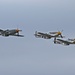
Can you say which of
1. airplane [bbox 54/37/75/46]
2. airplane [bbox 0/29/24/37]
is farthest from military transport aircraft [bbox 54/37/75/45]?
airplane [bbox 0/29/24/37]

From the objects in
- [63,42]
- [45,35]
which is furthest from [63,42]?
[45,35]

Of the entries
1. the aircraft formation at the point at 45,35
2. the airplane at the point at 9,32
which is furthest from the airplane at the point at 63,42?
the airplane at the point at 9,32

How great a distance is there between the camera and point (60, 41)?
87.4m

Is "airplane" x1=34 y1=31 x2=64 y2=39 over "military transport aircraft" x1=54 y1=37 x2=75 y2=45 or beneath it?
over

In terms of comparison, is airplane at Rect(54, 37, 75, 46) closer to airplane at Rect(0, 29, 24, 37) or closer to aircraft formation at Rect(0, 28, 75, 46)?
aircraft formation at Rect(0, 28, 75, 46)

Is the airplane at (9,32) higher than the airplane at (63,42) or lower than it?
higher

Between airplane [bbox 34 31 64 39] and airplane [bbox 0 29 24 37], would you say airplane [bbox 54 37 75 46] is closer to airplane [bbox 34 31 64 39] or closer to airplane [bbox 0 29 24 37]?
airplane [bbox 34 31 64 39]

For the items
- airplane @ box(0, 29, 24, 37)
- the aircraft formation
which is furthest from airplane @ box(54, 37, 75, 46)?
airplane @ box(0, 29, 24, 37)

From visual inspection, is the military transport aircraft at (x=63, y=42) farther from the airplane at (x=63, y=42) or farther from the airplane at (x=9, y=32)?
the airplane at (x=9, y=32)

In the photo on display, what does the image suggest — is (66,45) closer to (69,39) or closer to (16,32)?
(69,39)

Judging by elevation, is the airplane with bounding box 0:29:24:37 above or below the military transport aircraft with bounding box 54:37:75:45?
above

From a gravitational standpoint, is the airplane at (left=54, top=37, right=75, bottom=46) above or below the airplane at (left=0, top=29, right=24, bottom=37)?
below

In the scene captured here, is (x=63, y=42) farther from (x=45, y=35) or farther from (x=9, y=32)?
(x=9, y=32)

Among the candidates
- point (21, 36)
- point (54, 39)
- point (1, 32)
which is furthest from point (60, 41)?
point (1, 32)
